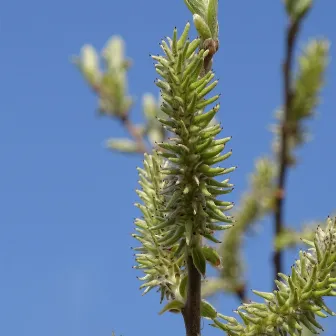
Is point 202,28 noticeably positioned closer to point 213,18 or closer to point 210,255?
point 213,18

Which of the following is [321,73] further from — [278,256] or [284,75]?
[278,256]

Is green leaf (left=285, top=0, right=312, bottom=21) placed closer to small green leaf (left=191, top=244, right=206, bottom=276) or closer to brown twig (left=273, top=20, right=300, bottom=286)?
brown twig (left=273, top=20, right=300, bottom=286)

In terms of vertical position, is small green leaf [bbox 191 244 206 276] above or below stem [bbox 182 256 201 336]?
above

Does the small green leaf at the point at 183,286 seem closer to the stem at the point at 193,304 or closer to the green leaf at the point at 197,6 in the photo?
the stem at the point at 193,304

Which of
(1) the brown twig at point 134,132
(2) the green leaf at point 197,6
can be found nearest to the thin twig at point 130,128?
(1) the brown twig at point 134,132

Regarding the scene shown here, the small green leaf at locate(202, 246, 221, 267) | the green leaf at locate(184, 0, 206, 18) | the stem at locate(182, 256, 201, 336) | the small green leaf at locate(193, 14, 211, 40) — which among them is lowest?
the stem at locate(182, 256, 201, 336)

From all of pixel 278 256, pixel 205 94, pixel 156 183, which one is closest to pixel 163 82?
pixel 205 94

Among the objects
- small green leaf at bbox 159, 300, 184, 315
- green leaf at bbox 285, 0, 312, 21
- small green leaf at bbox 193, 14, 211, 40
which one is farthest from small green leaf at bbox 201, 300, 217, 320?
green leaf at bbox 285, 0, 312, 21

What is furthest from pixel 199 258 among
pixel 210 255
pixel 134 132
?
pixel 134 132
